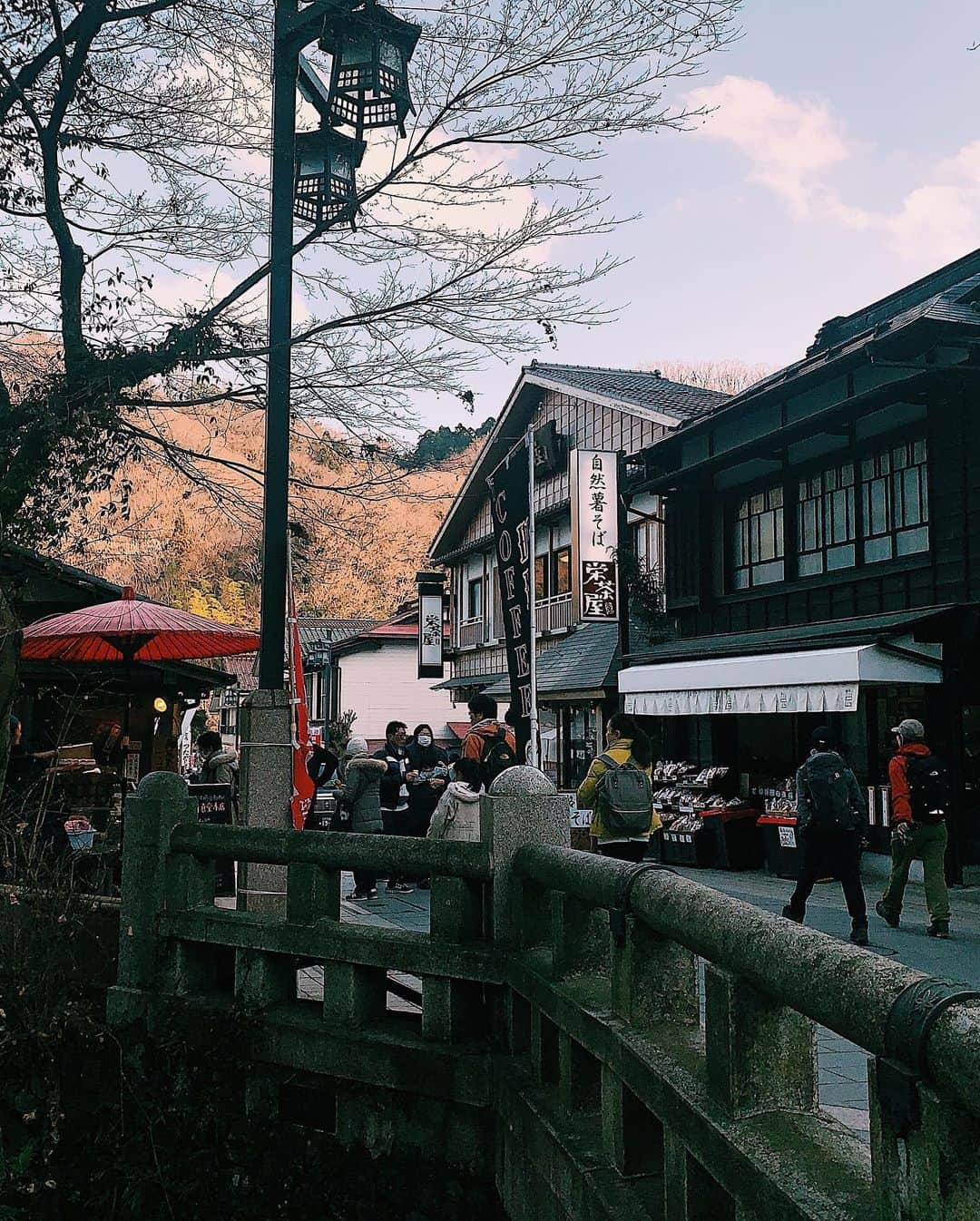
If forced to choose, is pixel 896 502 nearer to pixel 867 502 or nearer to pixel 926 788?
pixel 867 502

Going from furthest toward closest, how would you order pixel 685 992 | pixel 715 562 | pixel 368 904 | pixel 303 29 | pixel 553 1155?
pixel 715 562
pixel 368 904
pixel 303 29
pixel 553 1155
pixel 685 992

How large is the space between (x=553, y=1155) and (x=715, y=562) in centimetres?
1501

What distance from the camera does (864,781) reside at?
48.1 feet

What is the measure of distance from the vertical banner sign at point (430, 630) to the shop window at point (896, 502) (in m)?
19.3

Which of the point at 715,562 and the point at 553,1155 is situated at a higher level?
the point at 715,562

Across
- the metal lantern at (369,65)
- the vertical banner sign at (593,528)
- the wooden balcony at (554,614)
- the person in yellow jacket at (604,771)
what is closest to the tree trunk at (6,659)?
the person in yellow jacket at (604,771)

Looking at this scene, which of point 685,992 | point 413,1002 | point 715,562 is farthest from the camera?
point 715,562

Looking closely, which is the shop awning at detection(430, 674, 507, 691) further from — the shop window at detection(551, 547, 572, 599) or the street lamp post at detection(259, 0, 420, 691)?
the street lamp post at detection(259, 0, 420, 691)

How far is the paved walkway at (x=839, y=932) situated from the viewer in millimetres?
5265

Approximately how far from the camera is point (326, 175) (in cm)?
877

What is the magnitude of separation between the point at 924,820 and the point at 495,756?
3.82 m

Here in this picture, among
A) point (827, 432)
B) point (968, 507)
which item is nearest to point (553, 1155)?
point (968, 507)

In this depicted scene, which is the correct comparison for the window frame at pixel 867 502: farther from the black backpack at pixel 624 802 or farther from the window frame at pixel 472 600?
the window frame at pixel 472 600

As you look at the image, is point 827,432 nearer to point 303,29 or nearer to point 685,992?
point 303,29
